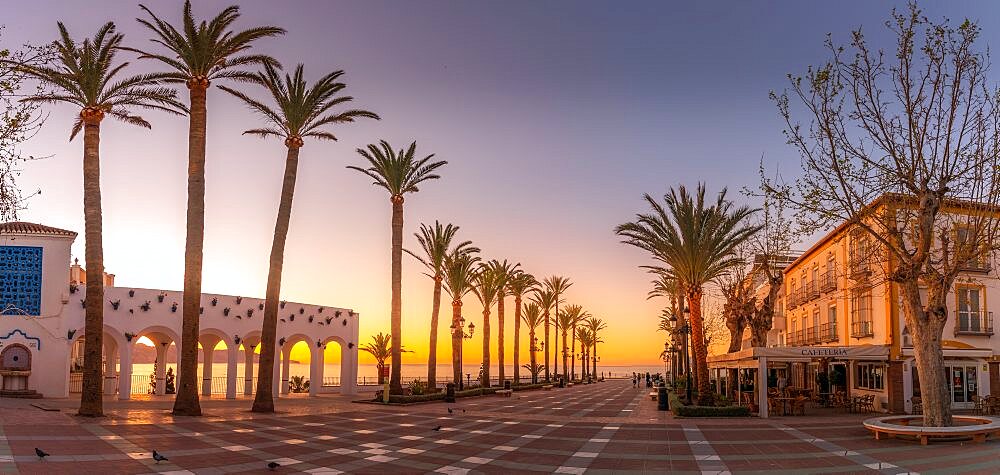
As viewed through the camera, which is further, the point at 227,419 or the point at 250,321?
the point at 250,321

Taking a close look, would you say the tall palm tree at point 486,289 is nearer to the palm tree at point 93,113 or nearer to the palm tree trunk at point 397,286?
the palm tree trunk at point 397,286

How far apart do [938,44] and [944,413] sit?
10253 mm

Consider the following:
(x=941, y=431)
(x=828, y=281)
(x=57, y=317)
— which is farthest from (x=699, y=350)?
(x=57, y=317)

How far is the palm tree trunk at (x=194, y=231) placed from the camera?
25.7 metres

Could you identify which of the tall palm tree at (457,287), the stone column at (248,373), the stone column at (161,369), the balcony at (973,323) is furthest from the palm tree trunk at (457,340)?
the balcony at (973,323)

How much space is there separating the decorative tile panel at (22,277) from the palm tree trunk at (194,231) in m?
10.2

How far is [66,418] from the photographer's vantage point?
21.8 m

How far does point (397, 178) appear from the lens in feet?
128

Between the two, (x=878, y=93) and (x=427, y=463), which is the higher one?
(x=878, y=93)

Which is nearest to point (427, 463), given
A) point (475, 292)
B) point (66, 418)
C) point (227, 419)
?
point (227, 419)

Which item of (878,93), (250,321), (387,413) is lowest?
(387,413)

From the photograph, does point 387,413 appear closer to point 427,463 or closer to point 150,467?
point 427,463

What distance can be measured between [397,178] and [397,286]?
238 inches

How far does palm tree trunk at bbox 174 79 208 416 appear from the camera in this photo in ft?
84.4
